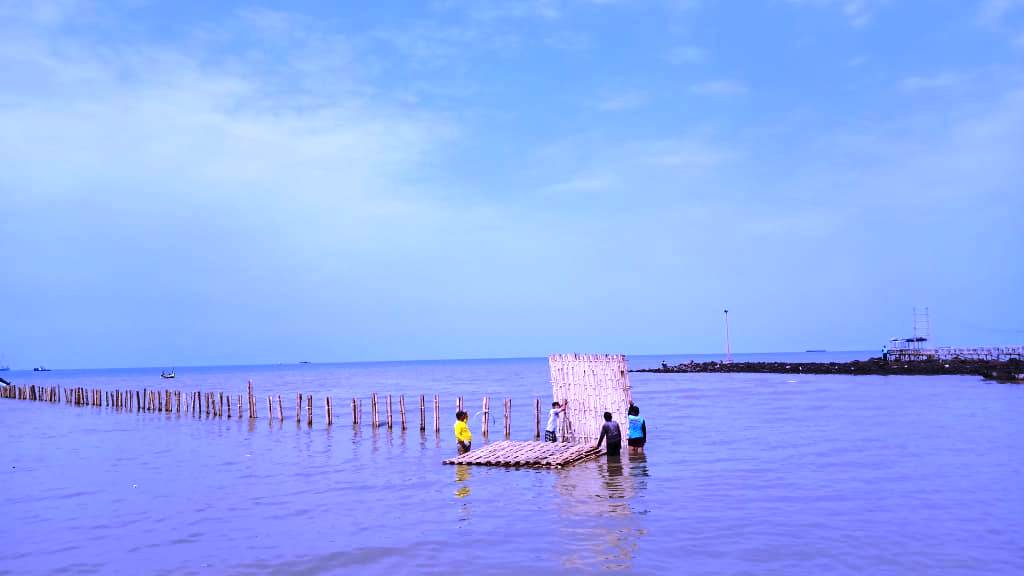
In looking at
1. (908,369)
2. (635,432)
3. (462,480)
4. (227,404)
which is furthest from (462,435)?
(908,369)

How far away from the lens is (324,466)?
72.6 feet

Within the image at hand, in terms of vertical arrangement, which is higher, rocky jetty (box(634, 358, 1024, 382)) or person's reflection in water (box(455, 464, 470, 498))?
person's reflection in water (box(455, 464, 470, 498))

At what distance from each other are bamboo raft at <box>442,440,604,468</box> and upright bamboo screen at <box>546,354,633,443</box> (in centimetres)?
104

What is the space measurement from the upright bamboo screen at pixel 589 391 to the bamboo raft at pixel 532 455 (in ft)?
3.40

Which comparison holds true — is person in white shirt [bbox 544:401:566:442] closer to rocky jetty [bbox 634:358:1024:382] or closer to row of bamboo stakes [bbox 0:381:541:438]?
row of bamboo stakes [bbox 0:381:541:438]

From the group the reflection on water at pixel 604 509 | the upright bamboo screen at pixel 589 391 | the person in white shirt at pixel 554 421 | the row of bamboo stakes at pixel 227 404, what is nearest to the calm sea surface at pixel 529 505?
the reflection on water at pixel 604 509

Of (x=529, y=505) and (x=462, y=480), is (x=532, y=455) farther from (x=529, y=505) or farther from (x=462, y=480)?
(x=529, y=505)

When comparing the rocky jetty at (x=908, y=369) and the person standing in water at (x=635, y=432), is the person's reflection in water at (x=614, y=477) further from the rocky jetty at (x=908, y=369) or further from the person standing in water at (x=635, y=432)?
the rocky jetty at (x=908, y=369)

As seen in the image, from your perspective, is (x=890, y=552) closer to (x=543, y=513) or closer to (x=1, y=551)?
(x=543, y=513)

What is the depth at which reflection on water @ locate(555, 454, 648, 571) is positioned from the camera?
11.8m

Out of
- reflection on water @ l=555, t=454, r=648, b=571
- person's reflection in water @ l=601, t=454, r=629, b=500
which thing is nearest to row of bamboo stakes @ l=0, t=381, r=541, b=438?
person's reflection in water @ l=601, t=454, r=629, b=500

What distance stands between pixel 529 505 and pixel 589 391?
784 cm

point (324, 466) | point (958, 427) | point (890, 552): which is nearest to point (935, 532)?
point (890, 552)

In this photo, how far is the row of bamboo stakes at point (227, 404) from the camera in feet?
96.1
